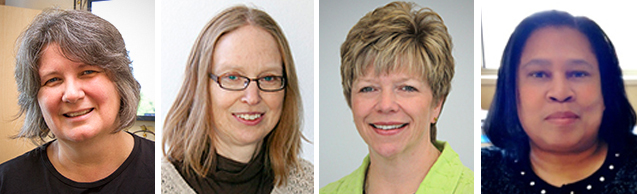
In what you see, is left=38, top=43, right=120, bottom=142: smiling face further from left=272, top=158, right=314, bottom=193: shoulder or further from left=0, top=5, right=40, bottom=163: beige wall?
left=272, top=158, right=314, bottom=193: shoulder

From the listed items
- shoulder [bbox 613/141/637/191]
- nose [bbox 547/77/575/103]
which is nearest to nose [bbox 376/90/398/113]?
nose [bbox 547/77/575/103]

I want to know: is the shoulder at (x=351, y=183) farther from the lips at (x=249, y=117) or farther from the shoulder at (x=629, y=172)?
the shoulder at (x=629, y=172)

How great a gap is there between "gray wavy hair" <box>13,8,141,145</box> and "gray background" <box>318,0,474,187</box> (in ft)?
2.90

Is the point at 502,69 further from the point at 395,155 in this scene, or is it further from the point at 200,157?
the point at 200,157

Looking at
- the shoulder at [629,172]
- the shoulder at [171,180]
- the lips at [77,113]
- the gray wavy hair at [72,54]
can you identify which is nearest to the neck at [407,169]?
the shoulder at [629,172]

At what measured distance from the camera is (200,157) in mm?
1968

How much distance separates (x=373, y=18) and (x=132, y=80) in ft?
3.71

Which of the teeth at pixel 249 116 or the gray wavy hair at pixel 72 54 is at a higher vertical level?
the gray wavy hair at pixel 72 54

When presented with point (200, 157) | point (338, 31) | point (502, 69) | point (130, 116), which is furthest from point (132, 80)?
point (502, 69)

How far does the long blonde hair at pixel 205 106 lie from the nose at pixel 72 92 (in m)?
0.37

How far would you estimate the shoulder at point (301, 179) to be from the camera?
2031 millimetres

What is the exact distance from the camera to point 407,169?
6.14 feet

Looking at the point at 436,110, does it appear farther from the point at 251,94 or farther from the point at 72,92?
the point at 72,92

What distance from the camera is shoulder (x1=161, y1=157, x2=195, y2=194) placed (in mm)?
1974
